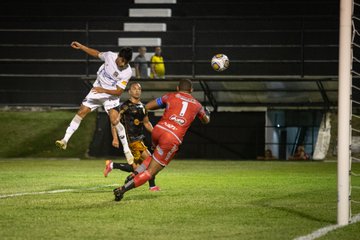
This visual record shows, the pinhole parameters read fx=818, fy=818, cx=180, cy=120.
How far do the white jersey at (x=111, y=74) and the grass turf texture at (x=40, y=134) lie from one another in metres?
10.5

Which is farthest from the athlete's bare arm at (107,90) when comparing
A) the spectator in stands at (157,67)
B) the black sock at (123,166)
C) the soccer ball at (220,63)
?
the spectator in stands at (157,67)

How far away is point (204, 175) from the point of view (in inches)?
715

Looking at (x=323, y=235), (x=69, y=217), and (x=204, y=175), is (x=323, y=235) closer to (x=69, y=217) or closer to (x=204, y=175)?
(x=69, y=217)

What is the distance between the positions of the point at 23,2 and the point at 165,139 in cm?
1943

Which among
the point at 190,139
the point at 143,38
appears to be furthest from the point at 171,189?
the point at 143,38

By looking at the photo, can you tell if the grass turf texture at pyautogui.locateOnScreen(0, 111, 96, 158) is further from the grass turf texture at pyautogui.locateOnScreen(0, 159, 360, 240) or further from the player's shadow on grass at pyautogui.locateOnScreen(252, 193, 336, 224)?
the player's shadow on grass at pyautogui.locateOnScreen(252, 193, 336, 224)

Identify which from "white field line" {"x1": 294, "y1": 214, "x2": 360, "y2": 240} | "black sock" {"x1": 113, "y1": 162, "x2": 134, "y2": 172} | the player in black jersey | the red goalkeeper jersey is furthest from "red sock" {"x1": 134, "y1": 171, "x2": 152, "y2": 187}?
the player in black jersey

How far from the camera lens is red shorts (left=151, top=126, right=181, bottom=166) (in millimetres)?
11148

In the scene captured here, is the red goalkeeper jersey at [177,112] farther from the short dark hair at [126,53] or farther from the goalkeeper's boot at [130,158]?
the short dark hair at [126,53]

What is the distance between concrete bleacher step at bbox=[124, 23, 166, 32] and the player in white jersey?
10.9m

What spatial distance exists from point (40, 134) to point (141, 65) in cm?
413

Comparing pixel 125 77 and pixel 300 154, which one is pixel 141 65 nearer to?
pixel 300 154

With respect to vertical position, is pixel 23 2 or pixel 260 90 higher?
pixel 23 2

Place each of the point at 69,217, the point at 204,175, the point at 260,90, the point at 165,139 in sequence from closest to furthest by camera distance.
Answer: the point at 69,217, the point at 165,139, the point at 204,175, the point at 260,90
